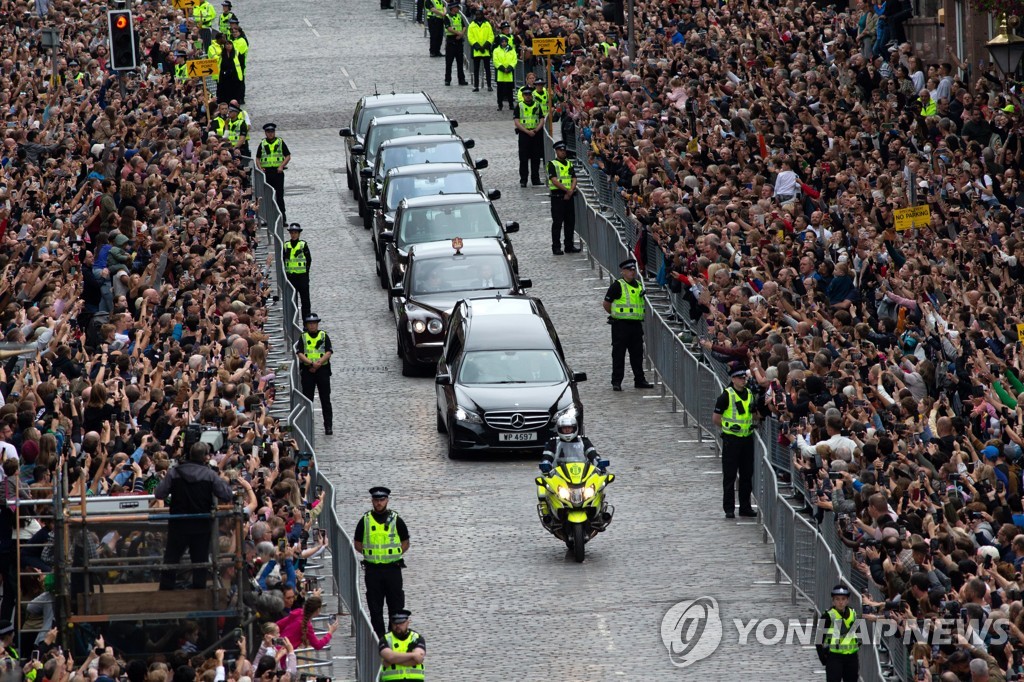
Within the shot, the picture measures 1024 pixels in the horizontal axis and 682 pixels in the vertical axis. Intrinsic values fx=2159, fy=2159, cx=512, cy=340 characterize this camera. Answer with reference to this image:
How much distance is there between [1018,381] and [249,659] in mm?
7400

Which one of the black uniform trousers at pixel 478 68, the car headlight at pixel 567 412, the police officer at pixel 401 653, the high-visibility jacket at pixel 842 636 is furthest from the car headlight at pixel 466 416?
the black uniform trousers at pixel 478 68

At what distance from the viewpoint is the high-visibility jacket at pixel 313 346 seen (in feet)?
82.1

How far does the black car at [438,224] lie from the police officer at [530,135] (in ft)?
15.5

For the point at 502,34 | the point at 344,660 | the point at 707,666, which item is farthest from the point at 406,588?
the point at 502,34

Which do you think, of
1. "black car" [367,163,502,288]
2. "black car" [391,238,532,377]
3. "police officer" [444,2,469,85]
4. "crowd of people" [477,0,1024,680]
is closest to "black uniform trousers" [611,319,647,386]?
"crowd of people" [477,0,1024,680]

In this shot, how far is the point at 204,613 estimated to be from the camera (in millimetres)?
15453

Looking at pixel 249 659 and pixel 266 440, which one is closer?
pixel 249 659

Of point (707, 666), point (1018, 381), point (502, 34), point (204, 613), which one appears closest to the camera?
point (204, 613)

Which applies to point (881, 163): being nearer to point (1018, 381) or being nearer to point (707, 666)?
point (1018, 381)

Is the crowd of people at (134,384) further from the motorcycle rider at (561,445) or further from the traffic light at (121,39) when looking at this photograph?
the motorcycle rider at (561,445)

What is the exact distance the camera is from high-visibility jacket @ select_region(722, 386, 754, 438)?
21234 millimetres

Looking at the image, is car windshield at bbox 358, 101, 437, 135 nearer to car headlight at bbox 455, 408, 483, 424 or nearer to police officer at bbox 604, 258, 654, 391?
police officer at bbox 604, 258, 654, 391

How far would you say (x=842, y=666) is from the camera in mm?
16016

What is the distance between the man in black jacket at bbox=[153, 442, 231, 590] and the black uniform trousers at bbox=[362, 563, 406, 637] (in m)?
3.01
